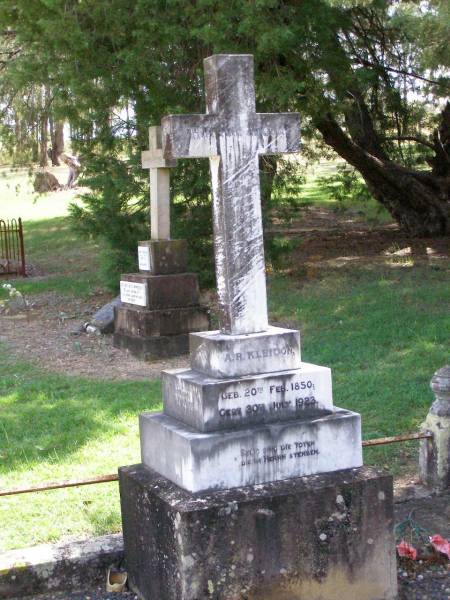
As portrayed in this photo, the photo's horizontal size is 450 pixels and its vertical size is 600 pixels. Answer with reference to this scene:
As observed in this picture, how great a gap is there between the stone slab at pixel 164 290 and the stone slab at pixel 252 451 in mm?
7031

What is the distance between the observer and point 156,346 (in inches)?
444

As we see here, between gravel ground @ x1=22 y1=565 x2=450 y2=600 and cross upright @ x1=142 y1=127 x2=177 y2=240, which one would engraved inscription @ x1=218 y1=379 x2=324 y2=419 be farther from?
cross upright @ x1=142 y1=127 x2=177 y2=240

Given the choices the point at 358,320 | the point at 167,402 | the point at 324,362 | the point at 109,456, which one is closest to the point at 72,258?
the point at 358,320

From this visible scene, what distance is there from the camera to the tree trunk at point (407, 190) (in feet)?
54.6

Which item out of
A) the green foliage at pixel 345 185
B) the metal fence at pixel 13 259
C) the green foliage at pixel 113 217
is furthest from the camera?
the metal fence at pixel 13 259

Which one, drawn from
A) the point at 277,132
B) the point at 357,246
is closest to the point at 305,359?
the point at 277,132

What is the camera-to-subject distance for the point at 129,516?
445 cm

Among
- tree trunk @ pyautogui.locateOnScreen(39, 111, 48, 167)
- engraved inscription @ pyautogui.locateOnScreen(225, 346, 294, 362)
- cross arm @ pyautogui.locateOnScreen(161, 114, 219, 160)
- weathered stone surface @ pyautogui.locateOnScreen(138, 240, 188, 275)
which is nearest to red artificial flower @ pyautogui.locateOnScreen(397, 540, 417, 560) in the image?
engraved inscription @ pyautogui.locateOnScreen(225, 346, 294, 362)

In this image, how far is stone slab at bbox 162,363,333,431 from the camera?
13.4 ft

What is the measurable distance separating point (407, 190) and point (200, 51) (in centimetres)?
598

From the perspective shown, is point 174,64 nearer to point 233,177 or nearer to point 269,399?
point 233,177

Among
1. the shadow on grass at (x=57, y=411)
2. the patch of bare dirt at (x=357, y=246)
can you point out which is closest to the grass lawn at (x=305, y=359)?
the shadow on grass at (x=57, y=411)

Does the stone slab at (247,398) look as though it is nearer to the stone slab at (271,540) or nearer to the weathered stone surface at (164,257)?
the stone slab at (271,540)

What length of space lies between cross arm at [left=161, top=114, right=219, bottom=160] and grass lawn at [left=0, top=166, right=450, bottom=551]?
242 centimetres
